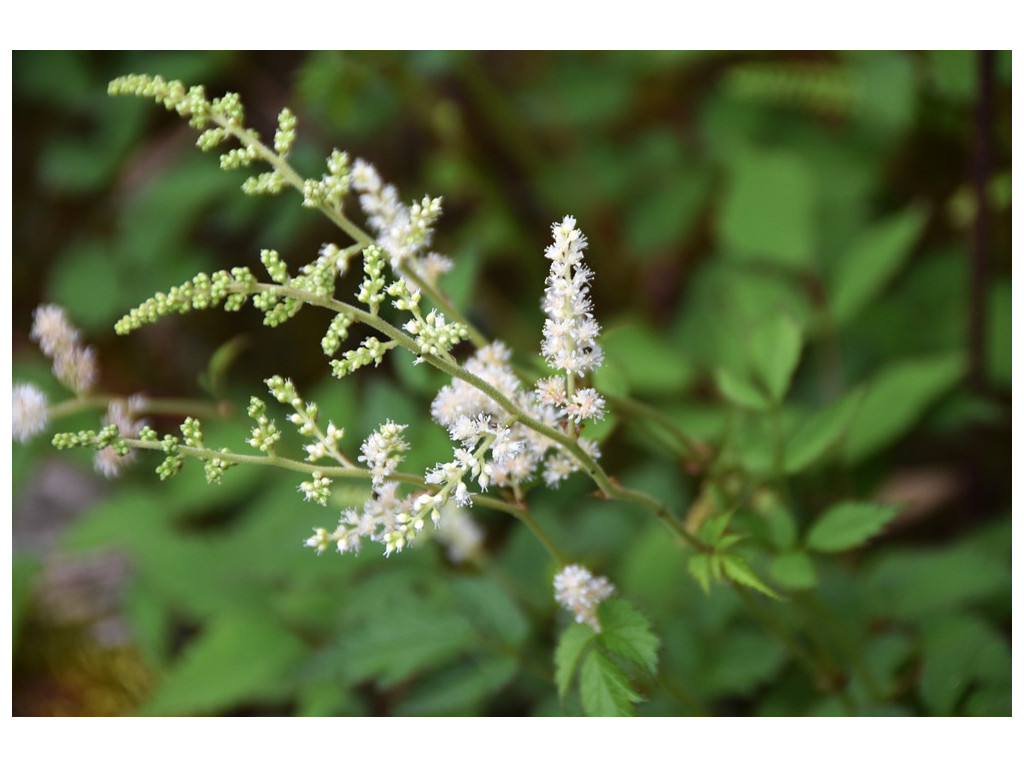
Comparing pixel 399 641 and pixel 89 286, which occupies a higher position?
pixel 89 286

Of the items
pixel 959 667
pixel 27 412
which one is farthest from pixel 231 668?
pixel 959 667

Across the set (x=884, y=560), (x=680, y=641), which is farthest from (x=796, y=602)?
(x=884, y=560)

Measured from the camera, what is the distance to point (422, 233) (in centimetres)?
127

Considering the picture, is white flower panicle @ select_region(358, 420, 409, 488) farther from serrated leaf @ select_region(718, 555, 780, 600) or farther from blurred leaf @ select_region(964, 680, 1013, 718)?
blurred leaf @ select_region(964, 680, 1013, 718)

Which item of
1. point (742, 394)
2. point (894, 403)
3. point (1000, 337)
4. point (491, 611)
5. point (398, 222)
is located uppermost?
point (1000, 337)

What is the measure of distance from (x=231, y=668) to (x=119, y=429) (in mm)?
1045

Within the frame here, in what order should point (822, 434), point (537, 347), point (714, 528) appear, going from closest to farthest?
point (714, 528) < point (822, 434) < point (537, 347)

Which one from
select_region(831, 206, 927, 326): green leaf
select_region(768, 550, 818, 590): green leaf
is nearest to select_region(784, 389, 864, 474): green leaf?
select_region(768, 550, 818, 590): green leaf

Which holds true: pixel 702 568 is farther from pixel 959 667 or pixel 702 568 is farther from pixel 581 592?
pixel 959 667

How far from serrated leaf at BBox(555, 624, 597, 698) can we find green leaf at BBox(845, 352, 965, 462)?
1215 millimetres

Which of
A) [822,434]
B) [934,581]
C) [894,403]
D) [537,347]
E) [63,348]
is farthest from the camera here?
[537,347]

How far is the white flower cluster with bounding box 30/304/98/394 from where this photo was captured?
4.64 feet

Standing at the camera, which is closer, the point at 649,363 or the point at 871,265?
the point at 871,265

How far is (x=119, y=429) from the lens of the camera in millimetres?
1312
